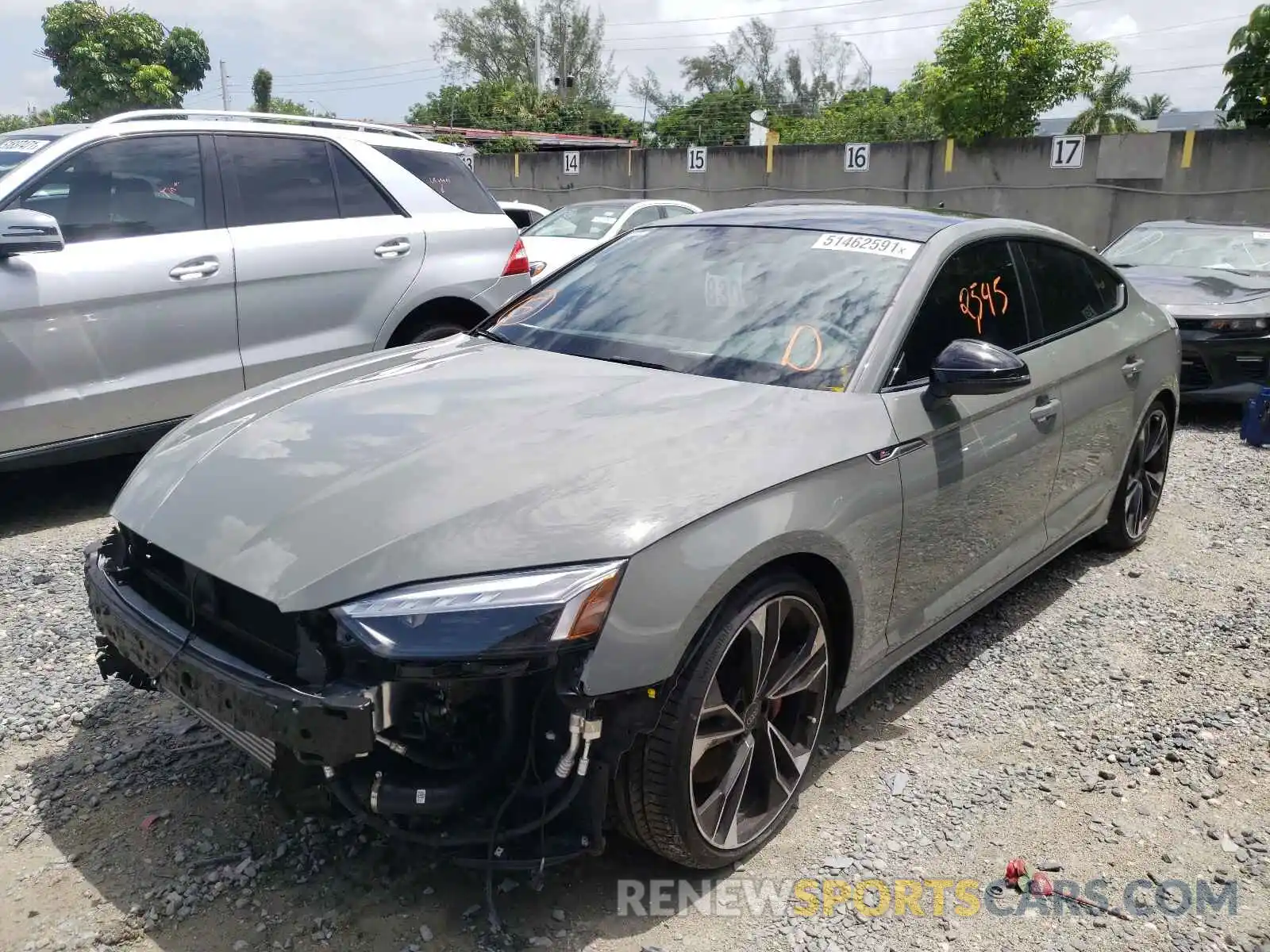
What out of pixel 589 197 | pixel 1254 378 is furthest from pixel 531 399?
pixel 589 197

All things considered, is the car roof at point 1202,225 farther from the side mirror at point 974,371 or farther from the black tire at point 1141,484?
the side mirror at point 974,371

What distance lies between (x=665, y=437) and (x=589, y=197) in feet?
73.7

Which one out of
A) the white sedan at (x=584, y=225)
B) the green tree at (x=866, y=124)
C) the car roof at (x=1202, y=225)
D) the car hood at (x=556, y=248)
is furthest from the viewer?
the green tree at (x=866, y=124)

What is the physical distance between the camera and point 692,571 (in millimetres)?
2303

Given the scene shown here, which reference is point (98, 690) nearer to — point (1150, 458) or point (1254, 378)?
point (1150, 458)

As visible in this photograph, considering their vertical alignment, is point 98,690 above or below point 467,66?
below

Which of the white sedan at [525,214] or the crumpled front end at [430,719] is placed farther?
the white sedan at [525,214]

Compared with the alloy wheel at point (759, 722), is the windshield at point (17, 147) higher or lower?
higher

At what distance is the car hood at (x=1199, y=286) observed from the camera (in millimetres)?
7855

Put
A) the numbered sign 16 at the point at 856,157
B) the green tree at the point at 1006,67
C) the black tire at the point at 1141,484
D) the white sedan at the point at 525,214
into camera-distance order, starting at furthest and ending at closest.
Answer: the green tree at the point at 1006,67 < the numbered sign 16 at the point at 856,157 < the white sedan at the point at 525,214 < the black tire at the point at 1141,484

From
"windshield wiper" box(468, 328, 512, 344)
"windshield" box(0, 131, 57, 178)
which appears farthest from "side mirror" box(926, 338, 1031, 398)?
"windshield" box(0, 131, 57, 178)

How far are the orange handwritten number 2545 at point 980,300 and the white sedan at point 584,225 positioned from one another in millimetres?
7305

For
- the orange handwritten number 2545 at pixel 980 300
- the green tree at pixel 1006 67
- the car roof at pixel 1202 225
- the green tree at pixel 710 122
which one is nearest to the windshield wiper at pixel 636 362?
the orange handwritten number 2545 at pixel 980 300

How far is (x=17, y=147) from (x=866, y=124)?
3951 centimetres
